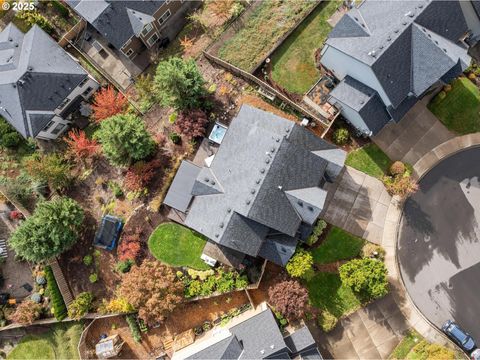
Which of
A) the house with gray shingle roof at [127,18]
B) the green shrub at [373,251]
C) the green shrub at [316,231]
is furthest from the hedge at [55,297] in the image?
the green shrub at [373,251]

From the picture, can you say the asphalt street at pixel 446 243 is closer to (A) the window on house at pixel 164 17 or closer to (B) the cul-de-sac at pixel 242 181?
(B) the cul-de-sac at pixel 242 181

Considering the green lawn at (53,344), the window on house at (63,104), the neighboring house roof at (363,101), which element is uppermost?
the neighboring house roof at (363,101)

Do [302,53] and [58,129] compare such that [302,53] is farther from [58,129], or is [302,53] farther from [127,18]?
[58,129]

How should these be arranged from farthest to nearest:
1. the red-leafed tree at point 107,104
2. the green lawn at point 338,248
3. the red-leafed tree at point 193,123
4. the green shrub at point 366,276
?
the red-leafed tree at point 107,104 < the red-leafed tree at point 193,123 < the green lawn at point 338,248 < the green shrub at point 366,276

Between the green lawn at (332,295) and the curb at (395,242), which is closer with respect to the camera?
the curb at (395,242)

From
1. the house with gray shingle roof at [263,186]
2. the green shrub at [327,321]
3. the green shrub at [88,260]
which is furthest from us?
the green shrub at [88,260]

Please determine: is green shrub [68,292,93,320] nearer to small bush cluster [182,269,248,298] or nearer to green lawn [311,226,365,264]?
small bush cluster [182,269,248,298]

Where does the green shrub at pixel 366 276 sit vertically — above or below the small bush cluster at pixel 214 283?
above
